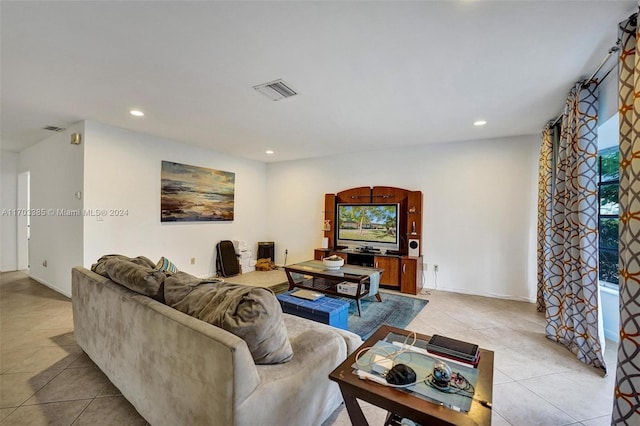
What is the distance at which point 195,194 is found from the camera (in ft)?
16.0

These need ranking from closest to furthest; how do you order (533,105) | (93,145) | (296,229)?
(533,105) < (93,145) < (296,229)

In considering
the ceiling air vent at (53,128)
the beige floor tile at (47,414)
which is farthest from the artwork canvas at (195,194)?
the beige floor tile at (47,414)

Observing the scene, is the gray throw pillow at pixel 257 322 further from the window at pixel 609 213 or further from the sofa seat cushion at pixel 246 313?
the window at pixel 609 213

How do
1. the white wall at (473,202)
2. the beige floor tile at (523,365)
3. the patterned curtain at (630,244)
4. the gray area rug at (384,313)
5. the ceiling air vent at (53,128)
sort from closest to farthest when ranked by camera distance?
the patterned curtain at (630,244) → the beige floor tile at (523,365) → the gray area rug at (384,313) → the ceiling air vent at (53,128) → the white wall at (473,202)

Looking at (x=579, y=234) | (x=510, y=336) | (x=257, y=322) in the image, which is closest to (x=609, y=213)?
(x=579, y=234)

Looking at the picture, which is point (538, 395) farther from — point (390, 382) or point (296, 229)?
point (296, 229)

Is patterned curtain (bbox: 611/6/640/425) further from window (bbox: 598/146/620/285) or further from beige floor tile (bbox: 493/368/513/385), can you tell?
window (bbox: 598/146/620/285)

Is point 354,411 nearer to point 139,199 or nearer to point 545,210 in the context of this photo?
point 545,210

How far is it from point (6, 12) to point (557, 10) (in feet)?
10.5

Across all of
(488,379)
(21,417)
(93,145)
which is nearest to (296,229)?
(93,145)

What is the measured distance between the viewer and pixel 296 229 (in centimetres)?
612

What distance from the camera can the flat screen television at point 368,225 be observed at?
485 centimetres

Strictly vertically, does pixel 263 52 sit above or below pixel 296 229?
above

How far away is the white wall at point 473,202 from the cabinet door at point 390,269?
25.4 inches
